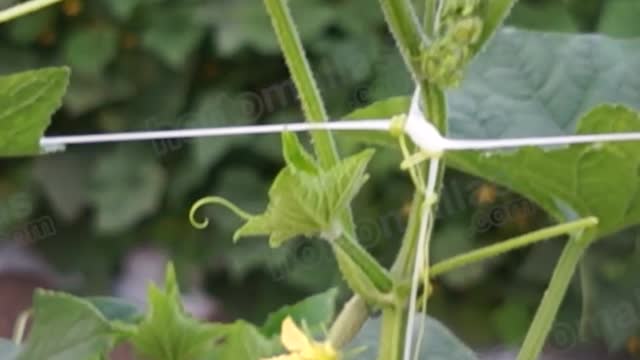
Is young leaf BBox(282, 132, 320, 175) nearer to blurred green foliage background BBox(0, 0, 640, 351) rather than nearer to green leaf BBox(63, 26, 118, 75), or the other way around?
blurred green foliage background BBox(0, 0, 640, 351)

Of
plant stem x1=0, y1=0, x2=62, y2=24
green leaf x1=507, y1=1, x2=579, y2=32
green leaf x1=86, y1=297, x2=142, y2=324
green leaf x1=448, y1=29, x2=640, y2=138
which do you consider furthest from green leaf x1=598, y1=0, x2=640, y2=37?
plant stem x1=0, y1=0, x2=62, y2=24

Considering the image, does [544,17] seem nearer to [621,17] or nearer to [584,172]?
[621,17]

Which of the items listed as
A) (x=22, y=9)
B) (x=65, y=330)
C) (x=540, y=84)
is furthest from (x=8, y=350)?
(x=540, y=84)

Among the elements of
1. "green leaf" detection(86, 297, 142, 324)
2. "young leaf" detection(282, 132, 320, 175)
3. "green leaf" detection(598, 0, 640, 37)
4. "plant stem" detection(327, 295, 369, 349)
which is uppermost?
"young leaf" detection(282, 132, 320, 175)

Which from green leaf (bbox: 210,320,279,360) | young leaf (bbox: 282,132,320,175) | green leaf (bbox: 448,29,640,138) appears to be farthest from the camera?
green leaf (bbox: 448,29,640,138)

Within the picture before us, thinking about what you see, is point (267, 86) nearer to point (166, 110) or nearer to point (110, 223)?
point (166, 110)

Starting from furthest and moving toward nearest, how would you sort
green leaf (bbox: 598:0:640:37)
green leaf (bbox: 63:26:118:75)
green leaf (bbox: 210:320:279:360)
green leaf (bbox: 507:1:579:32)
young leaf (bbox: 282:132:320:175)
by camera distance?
1. green leaf (bbox: 63:26:118:75)
2. green leaf (bbox: 507:1:579:32)
3. green leaf (bbox: 598:0:640:37)
4. green leaf (bbox: 210:320:279:360)
5. young leaf (bbox: 282:132:320:175)
